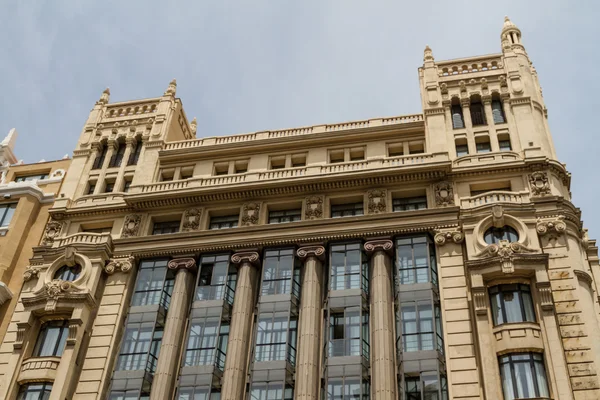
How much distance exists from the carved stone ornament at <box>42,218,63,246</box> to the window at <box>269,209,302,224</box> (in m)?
14.6

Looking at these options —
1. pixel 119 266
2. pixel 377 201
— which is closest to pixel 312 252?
pixel 377 201

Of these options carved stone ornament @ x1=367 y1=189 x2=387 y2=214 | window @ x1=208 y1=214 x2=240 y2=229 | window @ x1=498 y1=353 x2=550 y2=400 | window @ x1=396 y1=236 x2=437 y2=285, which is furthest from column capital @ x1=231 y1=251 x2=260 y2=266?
window @ x1=498 y1=353 x2=550 y2=400

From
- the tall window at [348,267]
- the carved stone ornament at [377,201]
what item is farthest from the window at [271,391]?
the carved stone ornament at [377,201]

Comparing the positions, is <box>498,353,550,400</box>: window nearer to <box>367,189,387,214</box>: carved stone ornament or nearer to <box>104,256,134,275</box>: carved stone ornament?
<box>367,189,387,214</box>: carved stone ornament

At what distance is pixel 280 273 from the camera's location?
42.8 meters

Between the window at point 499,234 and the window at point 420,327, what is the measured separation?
509cm

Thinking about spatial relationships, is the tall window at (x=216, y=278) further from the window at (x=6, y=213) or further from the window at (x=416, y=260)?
the window at (x=6, y=213)

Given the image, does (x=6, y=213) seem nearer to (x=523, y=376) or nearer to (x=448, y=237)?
(x=448, y=237)

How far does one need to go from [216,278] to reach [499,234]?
16.8 meters

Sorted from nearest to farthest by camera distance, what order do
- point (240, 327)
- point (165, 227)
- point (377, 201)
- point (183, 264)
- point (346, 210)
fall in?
point (240, 327)
point (183, 264)
point (377, 201)
point (346, 210)
point (165, 227)

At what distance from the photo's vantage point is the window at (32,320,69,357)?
41.5 m

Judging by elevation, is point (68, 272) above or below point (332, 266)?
above

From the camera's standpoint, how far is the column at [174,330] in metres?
38.4

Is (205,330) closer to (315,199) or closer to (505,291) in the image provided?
(315,199)
